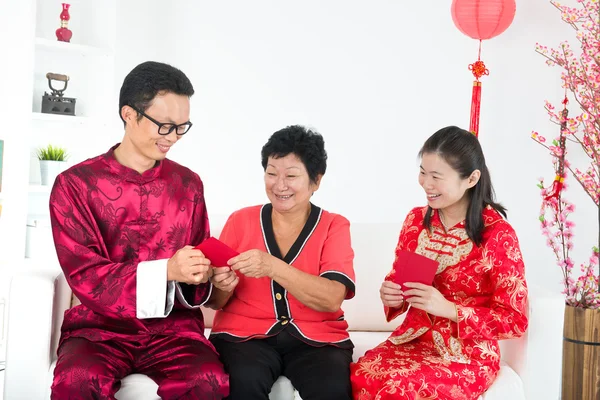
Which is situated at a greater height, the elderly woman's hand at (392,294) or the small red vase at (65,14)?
the small red vase at (65,14)

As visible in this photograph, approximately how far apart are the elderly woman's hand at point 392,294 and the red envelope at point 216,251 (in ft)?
1.73

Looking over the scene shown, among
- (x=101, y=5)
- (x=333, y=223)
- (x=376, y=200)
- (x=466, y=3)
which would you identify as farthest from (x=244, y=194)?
(x=333, y=223)

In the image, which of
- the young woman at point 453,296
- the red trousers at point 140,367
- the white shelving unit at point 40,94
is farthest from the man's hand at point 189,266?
the white shelving unit at point 40,94

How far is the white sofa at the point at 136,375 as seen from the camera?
226 centimetres

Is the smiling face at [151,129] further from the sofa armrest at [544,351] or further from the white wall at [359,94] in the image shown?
the white wall at [359,94]

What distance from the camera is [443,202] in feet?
8.00

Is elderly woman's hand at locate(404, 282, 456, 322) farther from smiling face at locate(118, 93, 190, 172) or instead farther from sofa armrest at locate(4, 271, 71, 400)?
sofa armrest at locate(4, 271, 71, 400)

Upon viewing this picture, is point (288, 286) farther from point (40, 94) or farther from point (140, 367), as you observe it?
point (40, 94)

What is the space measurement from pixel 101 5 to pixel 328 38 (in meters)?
1.49

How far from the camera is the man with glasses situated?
219cm

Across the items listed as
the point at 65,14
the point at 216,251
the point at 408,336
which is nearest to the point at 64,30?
the point at 65,14

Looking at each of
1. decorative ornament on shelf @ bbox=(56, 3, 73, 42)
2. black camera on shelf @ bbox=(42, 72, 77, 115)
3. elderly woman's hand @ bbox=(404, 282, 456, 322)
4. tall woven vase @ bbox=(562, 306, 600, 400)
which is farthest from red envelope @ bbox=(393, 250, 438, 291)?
decorative ornament on shelf @ bbox=(56, 3, 73, 42)

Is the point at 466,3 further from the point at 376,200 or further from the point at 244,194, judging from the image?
the point at 244,194

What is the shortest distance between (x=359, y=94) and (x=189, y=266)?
118 inches
